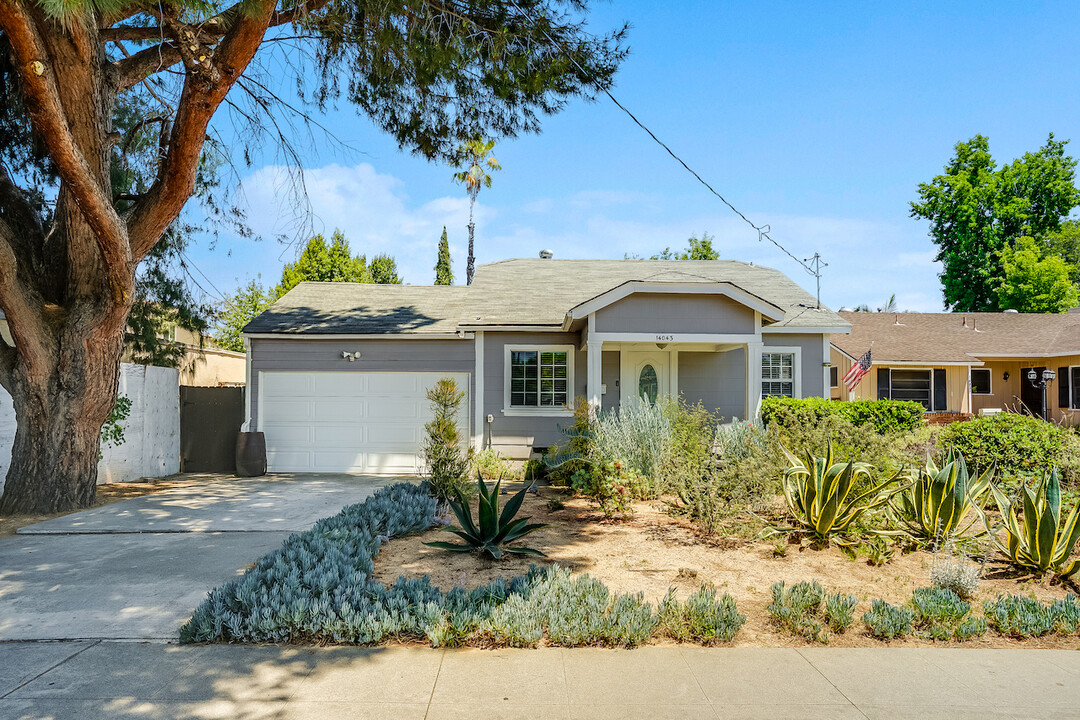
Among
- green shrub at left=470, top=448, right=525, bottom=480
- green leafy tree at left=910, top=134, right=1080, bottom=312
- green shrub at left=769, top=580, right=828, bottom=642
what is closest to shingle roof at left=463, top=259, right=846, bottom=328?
green shrub at left=470, top=448, right=525, bottom=480

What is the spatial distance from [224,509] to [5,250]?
13.8 feet

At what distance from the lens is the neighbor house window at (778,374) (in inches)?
527

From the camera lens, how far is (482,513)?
5820 mm

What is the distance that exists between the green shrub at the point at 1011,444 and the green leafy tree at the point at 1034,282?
86.2 ft

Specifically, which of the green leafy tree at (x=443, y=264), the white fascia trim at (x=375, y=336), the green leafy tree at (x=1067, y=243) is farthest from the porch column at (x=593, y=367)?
the green leafy tree at (x=1067, y=243)

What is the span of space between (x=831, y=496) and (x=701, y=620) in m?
2.45

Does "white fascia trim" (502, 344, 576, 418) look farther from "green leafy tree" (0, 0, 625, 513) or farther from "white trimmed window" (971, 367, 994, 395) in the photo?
"white trimmed window" (971, 367, 994, 395)

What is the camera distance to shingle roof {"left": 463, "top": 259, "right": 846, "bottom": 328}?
1296 centimetres

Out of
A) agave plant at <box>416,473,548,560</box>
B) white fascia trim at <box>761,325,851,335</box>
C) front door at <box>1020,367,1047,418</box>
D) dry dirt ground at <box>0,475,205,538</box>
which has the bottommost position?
dry dirt ground at <box>0,475,205,538</box>

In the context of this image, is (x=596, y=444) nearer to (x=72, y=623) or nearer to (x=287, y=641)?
(x=287, y=641)

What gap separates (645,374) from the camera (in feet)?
44.6

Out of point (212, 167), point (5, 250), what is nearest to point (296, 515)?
point (5, 250)

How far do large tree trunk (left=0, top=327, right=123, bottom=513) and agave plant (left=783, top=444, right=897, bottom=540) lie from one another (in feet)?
29.5

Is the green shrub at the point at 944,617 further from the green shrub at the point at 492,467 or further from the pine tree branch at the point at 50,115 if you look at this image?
the pine tree branch at the point at 50,115
